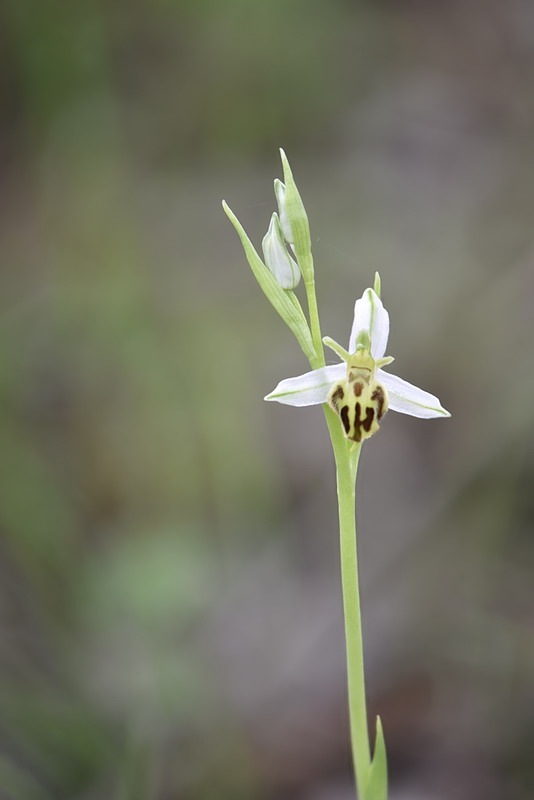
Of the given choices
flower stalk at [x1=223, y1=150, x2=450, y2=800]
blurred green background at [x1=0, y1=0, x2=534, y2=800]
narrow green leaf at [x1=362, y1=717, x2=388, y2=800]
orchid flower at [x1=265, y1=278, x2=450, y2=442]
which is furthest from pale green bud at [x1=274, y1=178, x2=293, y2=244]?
blurred green background at [x1=0, y1=0, x2=534, y2=800]

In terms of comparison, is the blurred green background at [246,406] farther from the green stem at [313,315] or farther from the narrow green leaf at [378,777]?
the green stem at [313,315]

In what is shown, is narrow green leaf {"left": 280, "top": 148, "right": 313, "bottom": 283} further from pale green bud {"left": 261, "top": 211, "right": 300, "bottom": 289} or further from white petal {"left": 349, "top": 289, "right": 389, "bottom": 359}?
white petal {"left": 349, "top": 289, "right": 389, "bottom": 359}

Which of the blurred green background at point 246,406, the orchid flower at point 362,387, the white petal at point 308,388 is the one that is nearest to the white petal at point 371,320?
the orchid flower at point 362,387

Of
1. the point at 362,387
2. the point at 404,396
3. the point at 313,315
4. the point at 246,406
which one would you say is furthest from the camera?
the point at 246,406

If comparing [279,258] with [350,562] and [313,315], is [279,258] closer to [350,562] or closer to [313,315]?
Answer: [313,315]

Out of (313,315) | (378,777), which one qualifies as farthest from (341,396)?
(378,777)

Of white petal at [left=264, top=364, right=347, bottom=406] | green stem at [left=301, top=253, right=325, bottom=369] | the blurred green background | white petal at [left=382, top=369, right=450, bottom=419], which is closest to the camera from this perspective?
green stem at [left=301, top=253, right=325, bottom=369]

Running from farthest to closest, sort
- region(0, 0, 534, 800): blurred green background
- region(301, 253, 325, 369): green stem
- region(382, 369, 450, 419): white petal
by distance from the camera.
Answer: region(0, 0, 534, 800): blurred green background < region(382, 369, 450, 419): white petal < region(301, 253, 325, 369): green stem
